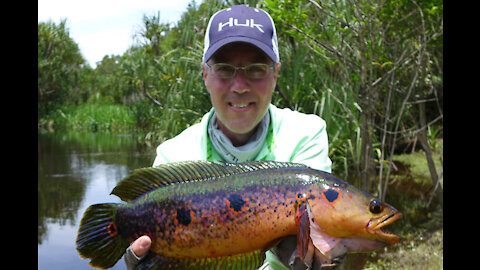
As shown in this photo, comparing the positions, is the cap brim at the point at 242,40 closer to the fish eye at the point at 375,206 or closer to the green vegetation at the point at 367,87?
the fish eye at the point at 375,206

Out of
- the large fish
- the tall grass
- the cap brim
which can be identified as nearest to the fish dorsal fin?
the large fish

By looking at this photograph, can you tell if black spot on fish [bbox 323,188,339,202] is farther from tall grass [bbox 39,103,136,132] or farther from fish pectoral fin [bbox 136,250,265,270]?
tall grass [bbox 39,103,136,132]

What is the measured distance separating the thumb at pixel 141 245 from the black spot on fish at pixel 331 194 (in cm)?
84

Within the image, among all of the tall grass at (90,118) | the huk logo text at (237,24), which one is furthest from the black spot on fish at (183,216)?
the tall grass at (90,118)

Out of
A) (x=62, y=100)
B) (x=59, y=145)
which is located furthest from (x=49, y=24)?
(x=59, y=145)

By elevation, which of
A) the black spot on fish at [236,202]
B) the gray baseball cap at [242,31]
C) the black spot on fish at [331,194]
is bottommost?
the black spot on fish at [236,202]

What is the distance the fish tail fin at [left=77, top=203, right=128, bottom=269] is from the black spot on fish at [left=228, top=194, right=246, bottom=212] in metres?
0.56

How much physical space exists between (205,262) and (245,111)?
104cm

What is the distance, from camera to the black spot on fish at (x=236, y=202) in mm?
2008

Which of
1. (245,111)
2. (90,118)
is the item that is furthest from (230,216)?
(90,118)

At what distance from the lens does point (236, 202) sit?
2012mm

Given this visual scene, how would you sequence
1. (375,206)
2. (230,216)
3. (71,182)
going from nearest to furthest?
(375,206)
(230,216)
(71,182)

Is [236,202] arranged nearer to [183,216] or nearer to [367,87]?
[183,216]

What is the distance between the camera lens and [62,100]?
1318 inches
